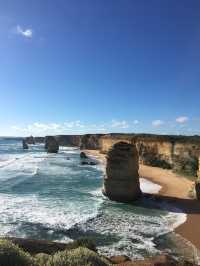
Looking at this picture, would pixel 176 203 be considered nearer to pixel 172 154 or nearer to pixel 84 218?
pixel 84 218

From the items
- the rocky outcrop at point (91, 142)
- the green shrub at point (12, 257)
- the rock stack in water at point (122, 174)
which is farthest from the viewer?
the rocky outcrop at point (91, 142)

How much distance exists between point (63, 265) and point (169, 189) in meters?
27.9

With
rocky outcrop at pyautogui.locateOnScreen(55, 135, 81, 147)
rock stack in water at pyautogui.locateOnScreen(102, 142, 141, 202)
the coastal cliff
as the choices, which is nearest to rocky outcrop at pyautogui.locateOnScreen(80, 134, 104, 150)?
rocky outcrop at pyautogui.locateOnScreen(55, 135, 81, 147)

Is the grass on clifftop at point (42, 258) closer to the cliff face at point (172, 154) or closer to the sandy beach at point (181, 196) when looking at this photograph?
the sandy beach at point (181, 196)

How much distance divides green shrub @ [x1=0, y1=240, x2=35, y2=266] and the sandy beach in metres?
12.4

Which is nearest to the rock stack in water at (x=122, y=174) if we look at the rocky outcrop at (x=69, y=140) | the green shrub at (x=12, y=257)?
the green shrub at (x=12, y=257)

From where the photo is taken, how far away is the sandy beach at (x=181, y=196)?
20.0 metres

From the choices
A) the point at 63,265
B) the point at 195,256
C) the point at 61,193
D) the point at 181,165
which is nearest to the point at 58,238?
the point at 195,256

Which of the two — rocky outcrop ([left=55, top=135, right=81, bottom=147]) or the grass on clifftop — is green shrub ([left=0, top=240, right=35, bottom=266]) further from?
rocky outcrop ([left=55, top=135, right=81, bottom=147])

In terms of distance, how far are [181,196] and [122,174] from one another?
649cm

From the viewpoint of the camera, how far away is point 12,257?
733cm

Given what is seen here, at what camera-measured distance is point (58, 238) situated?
17922 millimetres

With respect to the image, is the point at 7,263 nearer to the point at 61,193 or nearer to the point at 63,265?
the point at 63,265

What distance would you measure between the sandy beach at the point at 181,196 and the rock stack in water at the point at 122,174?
10.3ft
